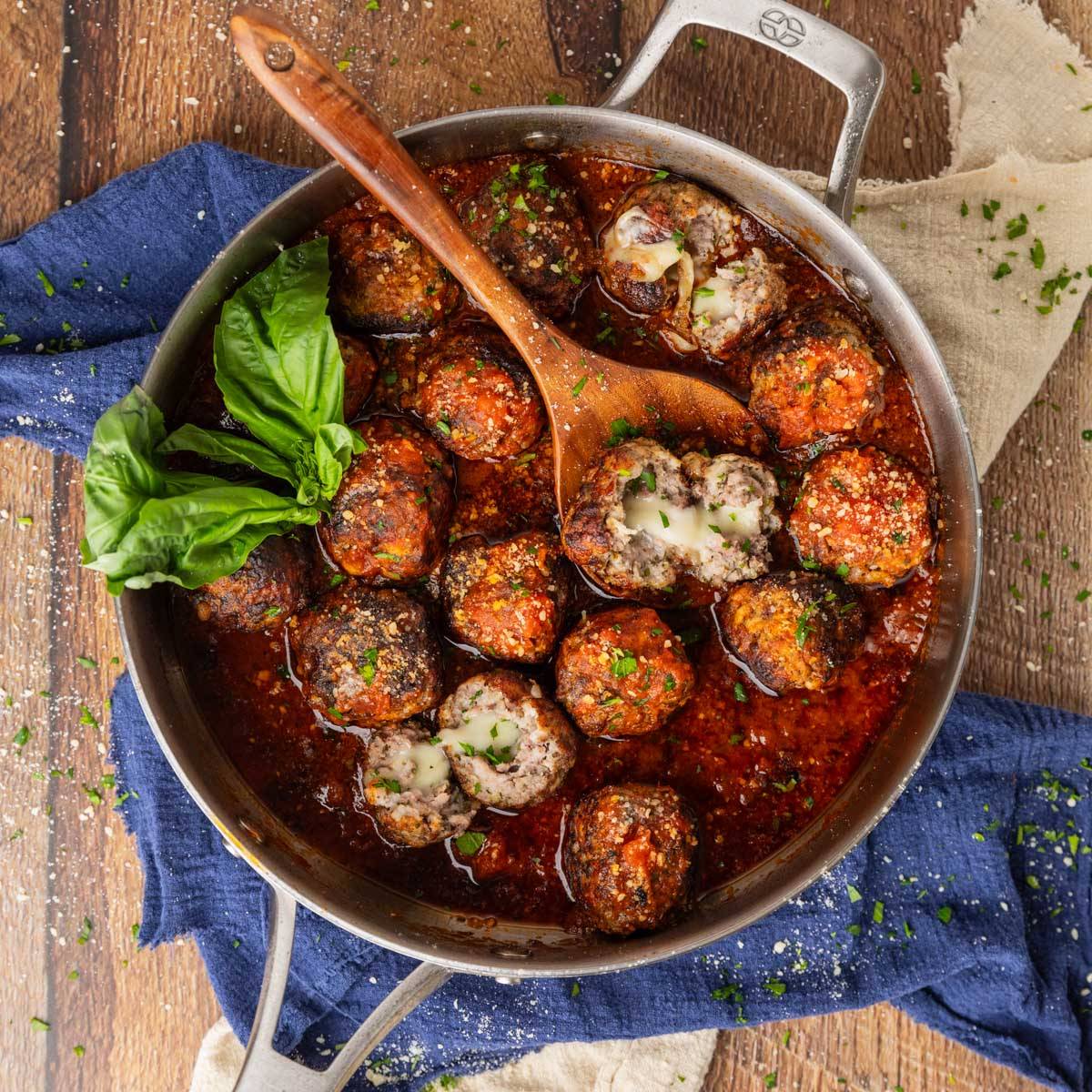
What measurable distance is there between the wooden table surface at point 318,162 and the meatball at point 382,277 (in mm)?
722

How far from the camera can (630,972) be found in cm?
A: 365

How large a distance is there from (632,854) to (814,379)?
147 centimetres

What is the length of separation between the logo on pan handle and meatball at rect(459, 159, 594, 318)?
737 mm

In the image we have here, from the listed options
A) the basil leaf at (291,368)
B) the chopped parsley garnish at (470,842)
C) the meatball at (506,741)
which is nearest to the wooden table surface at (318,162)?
the basil leaf at (291,368)

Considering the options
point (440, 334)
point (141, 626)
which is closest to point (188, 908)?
point (141, 626)

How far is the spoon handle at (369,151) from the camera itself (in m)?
2.63

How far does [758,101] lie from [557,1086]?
11.5ft

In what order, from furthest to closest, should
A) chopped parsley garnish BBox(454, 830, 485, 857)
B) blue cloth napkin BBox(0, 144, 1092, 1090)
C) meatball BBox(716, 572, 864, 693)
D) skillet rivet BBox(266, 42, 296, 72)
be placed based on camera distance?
blue cloth napkin BBox(0, 144, 1092, 1090) < chopped parsley garnish BBox(454, 830, 485, 857) < meatball BBox(716, 572, 864, 693) < skillet rivet BBox(266, 42, 296, 72)

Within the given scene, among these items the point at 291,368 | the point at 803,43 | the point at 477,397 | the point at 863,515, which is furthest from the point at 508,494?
the point at 803,43

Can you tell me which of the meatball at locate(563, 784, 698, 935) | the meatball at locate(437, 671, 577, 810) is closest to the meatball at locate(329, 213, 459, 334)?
the meatball at locate(437, 671, 577, 810)

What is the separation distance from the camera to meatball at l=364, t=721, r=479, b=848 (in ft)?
10.3

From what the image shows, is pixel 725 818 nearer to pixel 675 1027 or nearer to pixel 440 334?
pixel 675 1027

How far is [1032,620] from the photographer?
12.4 ft

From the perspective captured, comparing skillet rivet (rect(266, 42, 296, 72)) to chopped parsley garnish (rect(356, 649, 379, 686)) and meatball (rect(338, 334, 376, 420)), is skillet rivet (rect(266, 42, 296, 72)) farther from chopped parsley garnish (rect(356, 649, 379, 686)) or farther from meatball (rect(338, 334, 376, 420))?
chopped parsley garnish (rect(356, 649, 379, 686))
